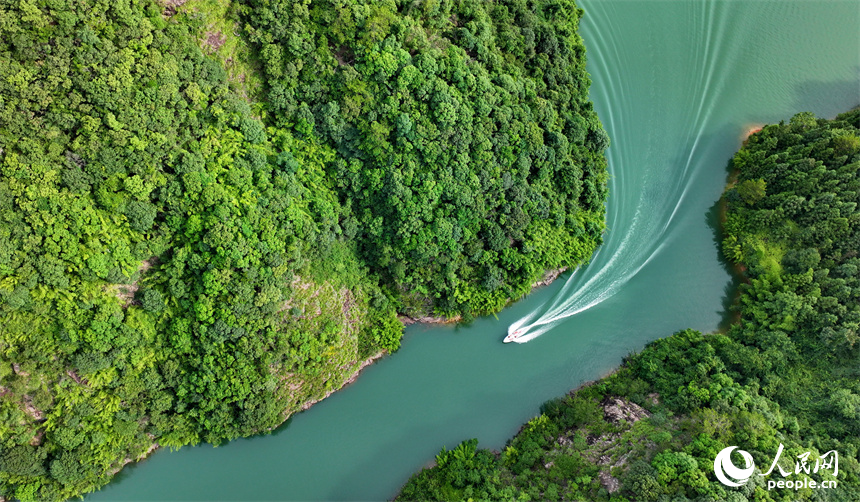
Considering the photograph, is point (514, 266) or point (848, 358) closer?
point (848, 358)

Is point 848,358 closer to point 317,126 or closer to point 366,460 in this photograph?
point 366,460

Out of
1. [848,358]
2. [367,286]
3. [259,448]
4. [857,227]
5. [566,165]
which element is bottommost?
[259,448]

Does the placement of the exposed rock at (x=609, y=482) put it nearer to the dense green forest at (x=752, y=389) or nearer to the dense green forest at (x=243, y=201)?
the dense green forest at (x=752, y=389)

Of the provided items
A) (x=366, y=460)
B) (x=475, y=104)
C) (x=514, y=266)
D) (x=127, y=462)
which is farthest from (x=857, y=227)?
(x=127, y=462)
